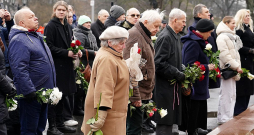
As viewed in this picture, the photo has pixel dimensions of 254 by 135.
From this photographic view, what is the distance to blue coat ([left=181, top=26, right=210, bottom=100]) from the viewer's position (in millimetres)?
7531

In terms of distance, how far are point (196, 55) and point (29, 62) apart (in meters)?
2.93

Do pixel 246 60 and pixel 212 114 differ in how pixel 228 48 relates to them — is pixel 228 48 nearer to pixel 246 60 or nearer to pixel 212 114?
pixel 246 60

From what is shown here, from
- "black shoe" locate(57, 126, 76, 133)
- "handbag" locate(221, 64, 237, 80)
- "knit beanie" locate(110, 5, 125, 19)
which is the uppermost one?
"knit beanie" locate(110, 5, 125, 19)

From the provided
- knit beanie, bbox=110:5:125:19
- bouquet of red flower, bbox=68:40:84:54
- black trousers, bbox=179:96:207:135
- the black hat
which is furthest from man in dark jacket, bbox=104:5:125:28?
black trousers, bbox=179:96:207:135

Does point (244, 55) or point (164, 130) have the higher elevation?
point (244, 55)

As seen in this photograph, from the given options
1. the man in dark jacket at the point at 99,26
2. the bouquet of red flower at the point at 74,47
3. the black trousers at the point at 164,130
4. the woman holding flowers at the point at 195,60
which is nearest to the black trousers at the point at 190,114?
the woman holding flowers at the point at 195,60

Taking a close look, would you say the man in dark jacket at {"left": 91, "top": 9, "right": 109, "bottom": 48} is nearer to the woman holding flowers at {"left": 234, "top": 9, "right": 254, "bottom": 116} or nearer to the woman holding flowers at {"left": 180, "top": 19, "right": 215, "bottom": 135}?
the woman holding flowers at {"left": 180, "top": 19, "right": 215, "bottom": 135}

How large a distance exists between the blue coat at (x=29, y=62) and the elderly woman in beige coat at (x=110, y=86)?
1362 mm

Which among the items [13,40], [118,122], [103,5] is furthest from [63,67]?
[103,5]

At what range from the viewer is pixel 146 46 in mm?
6387

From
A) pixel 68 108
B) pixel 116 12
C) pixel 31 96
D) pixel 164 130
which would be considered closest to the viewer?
pixel 31 96

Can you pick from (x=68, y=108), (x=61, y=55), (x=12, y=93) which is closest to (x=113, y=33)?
(x=12, y=93)

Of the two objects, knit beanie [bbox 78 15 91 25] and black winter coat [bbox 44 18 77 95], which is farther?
knit beanie [bbox 78 15 91 25]

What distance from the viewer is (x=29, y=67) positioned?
20.3 ft
